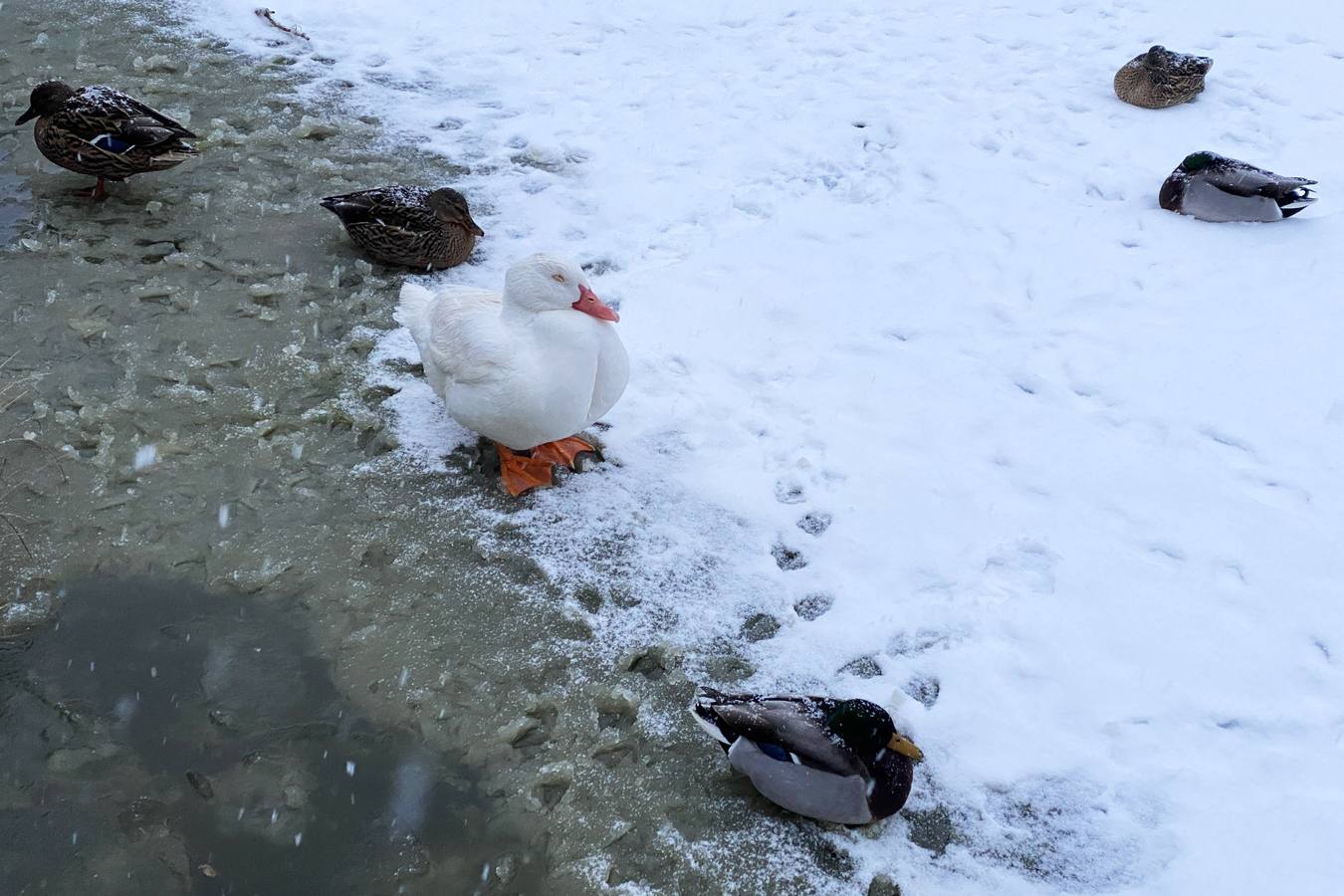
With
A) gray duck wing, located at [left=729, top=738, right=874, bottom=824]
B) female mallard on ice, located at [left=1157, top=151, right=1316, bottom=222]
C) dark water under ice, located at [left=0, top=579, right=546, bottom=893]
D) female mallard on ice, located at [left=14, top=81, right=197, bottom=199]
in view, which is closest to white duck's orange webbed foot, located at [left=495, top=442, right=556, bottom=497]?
dark water under ice, located at [left=0, top=579, right=546, bottom=893]

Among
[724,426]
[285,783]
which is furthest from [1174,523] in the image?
[285,783]

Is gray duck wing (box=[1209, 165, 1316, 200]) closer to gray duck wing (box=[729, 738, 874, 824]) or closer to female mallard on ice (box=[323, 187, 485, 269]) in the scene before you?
female mallard on ice (box=[323, 187, 485, 269])

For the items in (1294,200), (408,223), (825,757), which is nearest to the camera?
(825,757)

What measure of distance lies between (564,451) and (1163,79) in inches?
219

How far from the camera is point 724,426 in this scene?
16.7 feet

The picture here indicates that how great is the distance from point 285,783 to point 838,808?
186cm

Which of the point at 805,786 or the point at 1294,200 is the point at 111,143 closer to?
the point at 805,786

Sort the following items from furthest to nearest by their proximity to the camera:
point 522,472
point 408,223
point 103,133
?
point 103,133 → point 408,223 → point 522,472

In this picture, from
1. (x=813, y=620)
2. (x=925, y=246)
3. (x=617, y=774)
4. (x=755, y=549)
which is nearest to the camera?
(x=617, y=774)

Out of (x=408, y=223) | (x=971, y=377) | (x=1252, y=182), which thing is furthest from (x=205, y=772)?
(x=1252, y=182)

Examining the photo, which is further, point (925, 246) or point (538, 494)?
point (925, 246)

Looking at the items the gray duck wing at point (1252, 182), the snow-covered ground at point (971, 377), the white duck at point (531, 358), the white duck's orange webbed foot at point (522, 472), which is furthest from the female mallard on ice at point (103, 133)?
the gray duck wing at point (1252, 182)

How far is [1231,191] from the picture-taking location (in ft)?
20.9

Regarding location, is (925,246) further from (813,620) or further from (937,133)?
(813,620)
